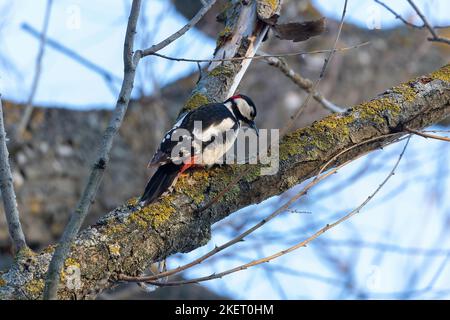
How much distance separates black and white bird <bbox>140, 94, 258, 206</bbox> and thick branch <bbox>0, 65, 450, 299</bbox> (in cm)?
7

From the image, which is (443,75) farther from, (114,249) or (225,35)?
(114,249)

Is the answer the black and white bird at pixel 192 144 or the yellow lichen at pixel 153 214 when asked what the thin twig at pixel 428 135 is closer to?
the black and white bird at pixel 192 144

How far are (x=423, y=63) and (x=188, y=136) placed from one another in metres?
5.68

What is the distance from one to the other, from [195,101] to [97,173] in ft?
4.22

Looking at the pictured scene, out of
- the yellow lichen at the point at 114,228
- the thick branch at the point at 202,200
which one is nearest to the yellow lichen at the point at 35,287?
the thick branch at the point at 202,200

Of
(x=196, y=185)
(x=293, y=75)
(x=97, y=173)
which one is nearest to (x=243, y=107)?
(x=293, y=75)

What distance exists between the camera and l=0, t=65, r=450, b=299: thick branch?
224 cm

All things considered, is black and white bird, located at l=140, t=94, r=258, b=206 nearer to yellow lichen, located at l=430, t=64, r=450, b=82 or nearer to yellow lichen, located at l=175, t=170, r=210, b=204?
yellow lichen, located at l=175, t=170, r=210, b=204

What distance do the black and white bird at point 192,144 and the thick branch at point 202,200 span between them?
0.22 feet

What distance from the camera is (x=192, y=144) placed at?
3062 millimetres

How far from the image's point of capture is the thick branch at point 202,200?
2242mm

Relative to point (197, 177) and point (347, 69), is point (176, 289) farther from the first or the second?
point (347, 69)

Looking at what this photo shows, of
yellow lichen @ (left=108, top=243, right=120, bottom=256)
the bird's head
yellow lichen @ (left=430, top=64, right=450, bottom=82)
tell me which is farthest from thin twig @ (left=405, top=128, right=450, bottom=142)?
the bird's head

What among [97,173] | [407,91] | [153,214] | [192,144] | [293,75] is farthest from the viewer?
[293,75]
